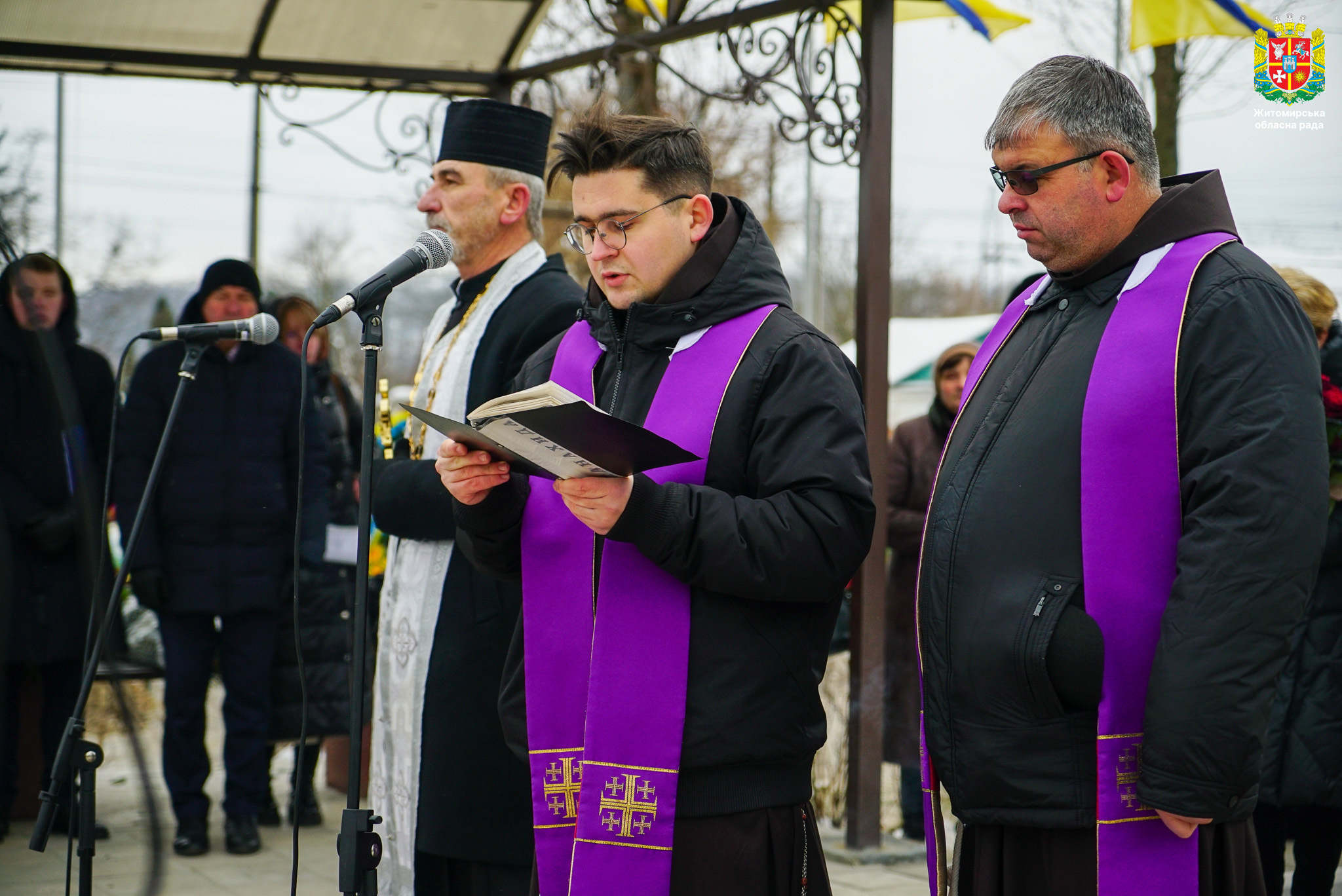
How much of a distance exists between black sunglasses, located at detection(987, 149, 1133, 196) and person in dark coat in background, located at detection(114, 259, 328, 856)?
11.6ft

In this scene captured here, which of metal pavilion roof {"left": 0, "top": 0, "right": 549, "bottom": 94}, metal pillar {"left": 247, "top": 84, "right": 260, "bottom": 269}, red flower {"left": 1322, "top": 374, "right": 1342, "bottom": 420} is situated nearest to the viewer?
red flower {"left": 1322, "top": 374, "right": 1342, "bottom": 420}

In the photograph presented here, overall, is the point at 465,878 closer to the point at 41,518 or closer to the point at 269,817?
the point at 41,518

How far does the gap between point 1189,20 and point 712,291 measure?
2.89 metres

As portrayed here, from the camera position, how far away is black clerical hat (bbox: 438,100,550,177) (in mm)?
3463

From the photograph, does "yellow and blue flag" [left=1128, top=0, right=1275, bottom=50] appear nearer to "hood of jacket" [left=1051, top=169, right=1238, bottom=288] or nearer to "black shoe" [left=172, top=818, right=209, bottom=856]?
"hood of jacket" [left=1051, top=169, right=1238, bottom=288]

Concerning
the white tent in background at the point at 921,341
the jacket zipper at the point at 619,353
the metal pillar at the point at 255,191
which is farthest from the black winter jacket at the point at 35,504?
the white tent in background at the point at 921,341

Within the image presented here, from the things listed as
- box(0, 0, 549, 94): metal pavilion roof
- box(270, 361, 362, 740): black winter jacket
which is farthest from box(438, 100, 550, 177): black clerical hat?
box(0, 0, 549, 94): metal pavilion roof

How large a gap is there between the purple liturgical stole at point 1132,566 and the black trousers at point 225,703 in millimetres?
3860

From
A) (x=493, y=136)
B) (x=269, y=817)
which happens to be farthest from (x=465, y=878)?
(x=269, y=817)

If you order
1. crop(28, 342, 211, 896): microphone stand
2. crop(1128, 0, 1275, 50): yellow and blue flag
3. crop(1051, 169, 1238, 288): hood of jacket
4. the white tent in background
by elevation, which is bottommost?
crop(28, 342, 211, 896): microphone stand

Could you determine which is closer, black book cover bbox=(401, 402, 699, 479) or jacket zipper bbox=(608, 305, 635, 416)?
black book cover bbox=(401, 402, 699, 479)

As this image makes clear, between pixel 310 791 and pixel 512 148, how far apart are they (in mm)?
3439

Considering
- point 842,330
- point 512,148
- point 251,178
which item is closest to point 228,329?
point 512,148

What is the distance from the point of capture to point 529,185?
3510 mm
